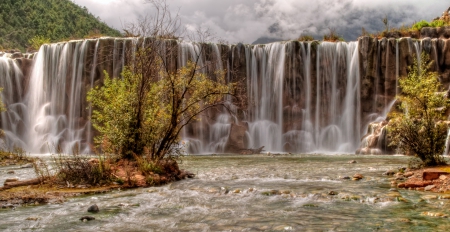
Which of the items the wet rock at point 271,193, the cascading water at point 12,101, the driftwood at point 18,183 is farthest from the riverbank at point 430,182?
the cascading water at point 12,101

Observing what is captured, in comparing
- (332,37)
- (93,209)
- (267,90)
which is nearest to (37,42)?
(267,90)

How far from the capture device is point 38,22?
319ft

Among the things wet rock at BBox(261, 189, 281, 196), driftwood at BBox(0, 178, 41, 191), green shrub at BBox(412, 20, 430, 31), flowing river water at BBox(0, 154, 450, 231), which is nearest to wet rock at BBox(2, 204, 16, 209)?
flowing river water at BBox(0, 154, 450, 231)

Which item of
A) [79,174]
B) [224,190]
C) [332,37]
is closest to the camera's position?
[224,190]

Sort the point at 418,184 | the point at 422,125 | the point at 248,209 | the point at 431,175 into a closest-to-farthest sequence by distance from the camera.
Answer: the point at 248,209, the point at 418,184, the point at 431,175, the point at 422,125

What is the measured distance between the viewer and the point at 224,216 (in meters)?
10.0

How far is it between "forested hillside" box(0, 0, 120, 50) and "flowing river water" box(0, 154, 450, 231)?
7562 cm

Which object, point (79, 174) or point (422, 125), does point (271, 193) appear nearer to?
point (79, 174)

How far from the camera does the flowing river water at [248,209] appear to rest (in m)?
8.95

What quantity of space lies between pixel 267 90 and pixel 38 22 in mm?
71910

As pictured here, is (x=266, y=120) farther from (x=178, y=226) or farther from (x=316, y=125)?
(x=178, y=226)

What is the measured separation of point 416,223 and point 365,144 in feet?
91.6

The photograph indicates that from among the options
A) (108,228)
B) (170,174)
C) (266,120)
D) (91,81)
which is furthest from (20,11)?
(108,228)

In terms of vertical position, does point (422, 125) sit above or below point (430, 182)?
above
